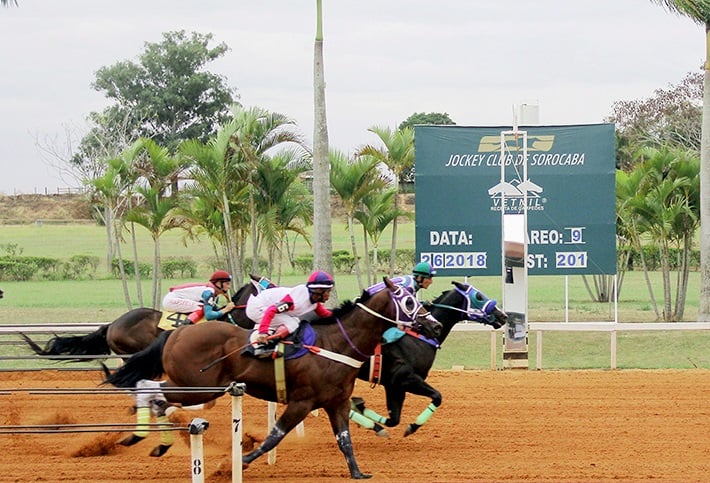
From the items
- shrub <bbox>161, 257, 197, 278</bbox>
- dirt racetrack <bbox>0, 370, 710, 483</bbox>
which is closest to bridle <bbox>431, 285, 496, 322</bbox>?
dirt racetrack <bbox>0, 370, 710, 483</bbox>

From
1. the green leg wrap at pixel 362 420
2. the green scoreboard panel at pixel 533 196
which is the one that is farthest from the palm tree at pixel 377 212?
the green leg wrap at pixel 362 420

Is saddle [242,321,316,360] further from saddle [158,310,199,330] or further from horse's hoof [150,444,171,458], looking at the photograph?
saddle [158,310,199,330]

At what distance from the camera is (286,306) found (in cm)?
960

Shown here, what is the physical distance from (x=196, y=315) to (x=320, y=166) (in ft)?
25.5

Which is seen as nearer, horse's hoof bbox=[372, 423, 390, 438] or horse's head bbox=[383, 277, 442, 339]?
horse's head bbox=[383, 277, 442, 339]

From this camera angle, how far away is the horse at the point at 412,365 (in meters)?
11.1

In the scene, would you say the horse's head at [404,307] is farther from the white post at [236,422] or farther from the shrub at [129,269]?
the shrub at [129,269]

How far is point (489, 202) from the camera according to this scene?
731 inches

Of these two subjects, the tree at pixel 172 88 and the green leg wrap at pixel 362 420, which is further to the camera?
the tree at pixel 172 88

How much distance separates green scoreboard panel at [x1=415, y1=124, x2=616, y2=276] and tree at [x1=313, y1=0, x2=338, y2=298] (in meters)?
1.77

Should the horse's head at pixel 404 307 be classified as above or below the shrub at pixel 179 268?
above

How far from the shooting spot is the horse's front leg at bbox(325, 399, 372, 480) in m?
9.52

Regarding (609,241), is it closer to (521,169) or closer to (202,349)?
(521,169)

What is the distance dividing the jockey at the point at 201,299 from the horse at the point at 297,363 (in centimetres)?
180
